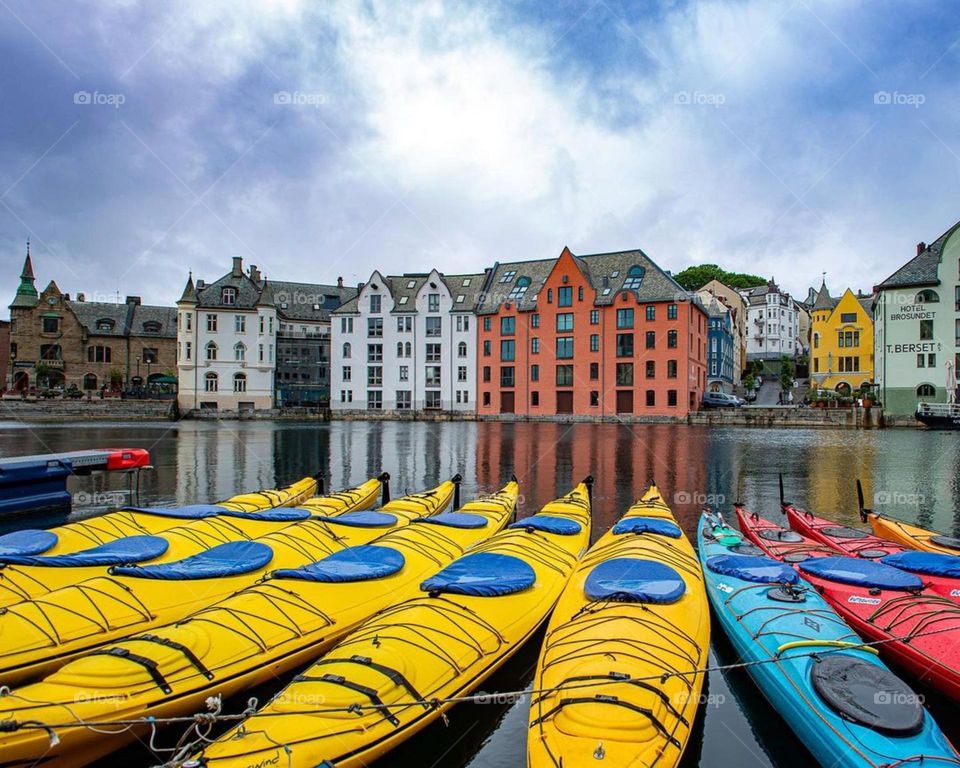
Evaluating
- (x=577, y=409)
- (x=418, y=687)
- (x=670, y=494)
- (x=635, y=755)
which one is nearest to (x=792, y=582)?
(x=635, y=755)

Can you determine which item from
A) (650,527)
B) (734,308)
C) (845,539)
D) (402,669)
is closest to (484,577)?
(402,669)

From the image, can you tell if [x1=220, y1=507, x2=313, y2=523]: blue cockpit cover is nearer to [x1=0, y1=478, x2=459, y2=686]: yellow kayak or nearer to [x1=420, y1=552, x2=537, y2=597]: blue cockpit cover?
[x1=0, y1=478, x2=459, y2=686]: yellow kayak

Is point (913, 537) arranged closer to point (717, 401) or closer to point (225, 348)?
point (717, 401)

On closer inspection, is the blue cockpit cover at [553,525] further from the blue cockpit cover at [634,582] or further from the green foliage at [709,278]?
the green foliage at [709,278]

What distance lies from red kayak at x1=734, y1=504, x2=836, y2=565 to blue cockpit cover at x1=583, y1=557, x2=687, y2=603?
11.1 ft

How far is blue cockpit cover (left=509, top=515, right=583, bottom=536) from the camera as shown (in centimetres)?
1293

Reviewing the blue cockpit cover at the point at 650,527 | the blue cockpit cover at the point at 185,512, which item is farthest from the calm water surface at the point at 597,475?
the blue cockpit cover at the point at 185,512

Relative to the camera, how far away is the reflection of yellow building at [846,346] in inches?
3440

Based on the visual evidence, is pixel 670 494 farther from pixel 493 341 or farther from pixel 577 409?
pixel 493 341

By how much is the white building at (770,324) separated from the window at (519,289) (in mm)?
72444

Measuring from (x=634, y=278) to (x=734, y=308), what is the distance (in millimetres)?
44671

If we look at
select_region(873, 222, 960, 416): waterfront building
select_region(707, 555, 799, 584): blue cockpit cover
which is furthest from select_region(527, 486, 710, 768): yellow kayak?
select_region(873, 222, 960, 416): waterfront building

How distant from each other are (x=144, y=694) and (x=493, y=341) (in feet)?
245

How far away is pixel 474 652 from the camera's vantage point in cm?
778
